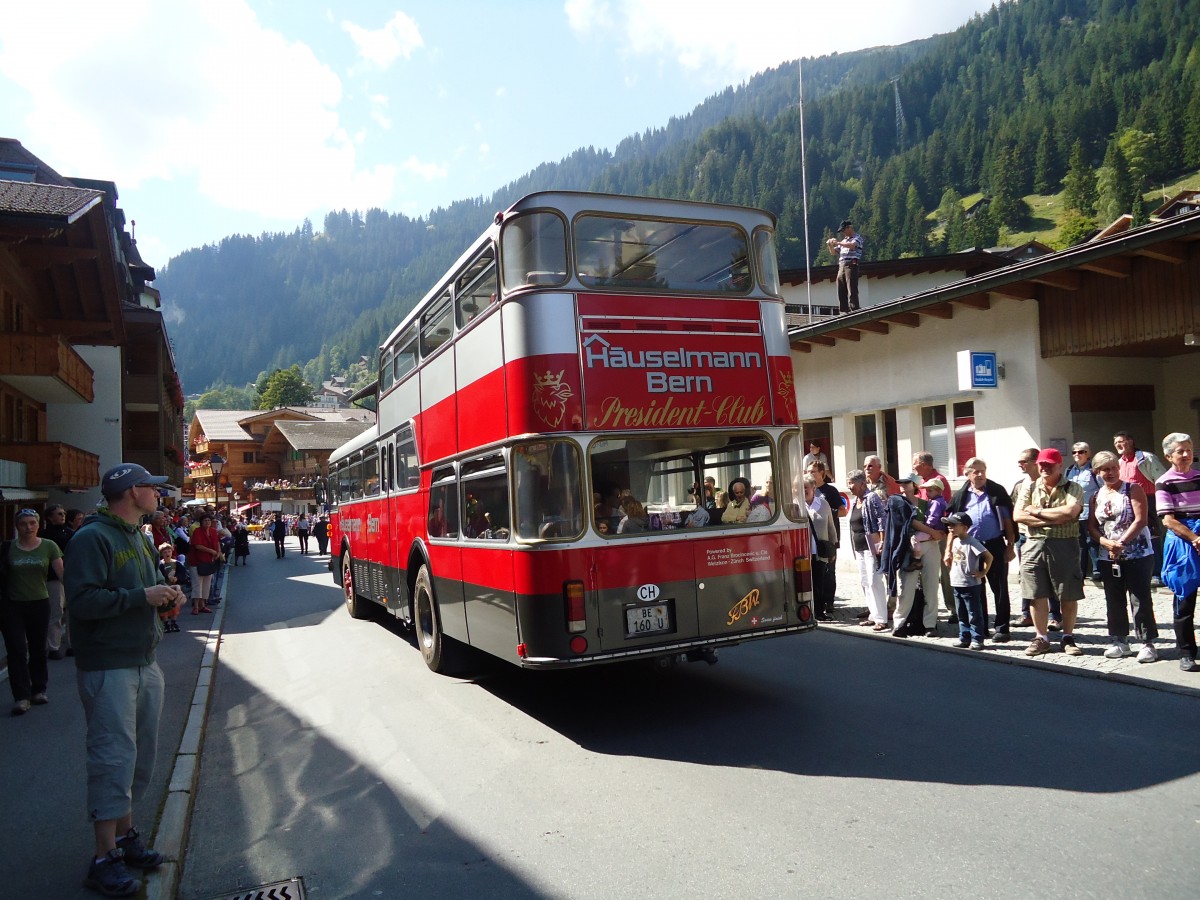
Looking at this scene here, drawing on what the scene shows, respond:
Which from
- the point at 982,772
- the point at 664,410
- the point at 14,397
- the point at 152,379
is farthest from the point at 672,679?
the point at 152,379

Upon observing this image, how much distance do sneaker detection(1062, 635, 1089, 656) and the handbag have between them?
1.21m

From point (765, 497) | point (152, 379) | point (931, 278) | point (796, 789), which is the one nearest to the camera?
point (796, 789)

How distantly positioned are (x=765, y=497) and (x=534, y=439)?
2.09m

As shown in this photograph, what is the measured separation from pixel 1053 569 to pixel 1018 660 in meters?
0.93

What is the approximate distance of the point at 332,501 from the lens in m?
18.0

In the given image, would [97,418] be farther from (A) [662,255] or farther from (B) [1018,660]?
(B) [1018,660]

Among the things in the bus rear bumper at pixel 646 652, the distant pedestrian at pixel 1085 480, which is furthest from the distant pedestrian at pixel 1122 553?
the bus rear bumper at pixel 646 652

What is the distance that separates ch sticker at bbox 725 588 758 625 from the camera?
23.3ft

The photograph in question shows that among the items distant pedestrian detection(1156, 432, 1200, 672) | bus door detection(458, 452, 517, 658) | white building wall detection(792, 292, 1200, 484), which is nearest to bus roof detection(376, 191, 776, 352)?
bus door detection(458, 452, 517, 658)

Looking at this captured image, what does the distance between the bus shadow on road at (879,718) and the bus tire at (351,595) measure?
6.46 meters

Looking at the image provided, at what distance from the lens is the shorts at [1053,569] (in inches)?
324

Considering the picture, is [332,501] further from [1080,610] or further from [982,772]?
[982,772]

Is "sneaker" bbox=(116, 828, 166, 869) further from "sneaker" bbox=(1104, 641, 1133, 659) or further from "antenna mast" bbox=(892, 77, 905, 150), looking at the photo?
"antenna mast" bbox=(892, 77, 905, 150)

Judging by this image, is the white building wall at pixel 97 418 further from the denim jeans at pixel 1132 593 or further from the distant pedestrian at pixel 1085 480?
the denim jeans at pixel 1132 593
